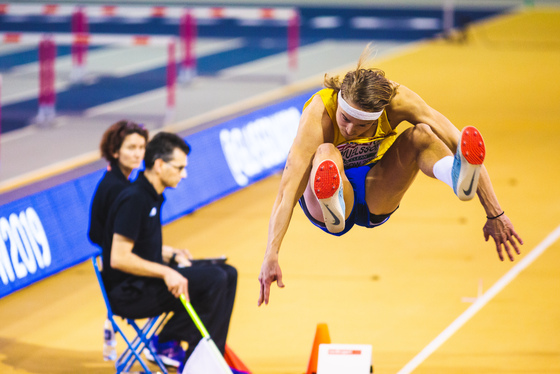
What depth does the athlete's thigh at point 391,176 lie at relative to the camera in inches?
202

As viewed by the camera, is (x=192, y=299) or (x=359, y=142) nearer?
(x=359, y=142)

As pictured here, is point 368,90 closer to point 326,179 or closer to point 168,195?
point 326,179

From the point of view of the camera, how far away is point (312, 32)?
25.1 m

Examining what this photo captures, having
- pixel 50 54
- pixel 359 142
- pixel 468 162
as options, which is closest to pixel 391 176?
pixel 359 142

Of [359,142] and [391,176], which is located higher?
[359,142]

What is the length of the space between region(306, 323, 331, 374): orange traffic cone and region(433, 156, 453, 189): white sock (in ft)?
4.39

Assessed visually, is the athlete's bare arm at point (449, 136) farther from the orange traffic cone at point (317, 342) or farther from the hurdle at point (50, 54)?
the hurdle at point (50, 54)

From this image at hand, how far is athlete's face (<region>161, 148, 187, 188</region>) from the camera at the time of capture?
5.56m

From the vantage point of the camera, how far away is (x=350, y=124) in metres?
4.62

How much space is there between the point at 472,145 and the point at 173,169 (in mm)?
2098

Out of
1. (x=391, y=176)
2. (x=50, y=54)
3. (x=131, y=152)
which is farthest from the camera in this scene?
(x=50, y=54)

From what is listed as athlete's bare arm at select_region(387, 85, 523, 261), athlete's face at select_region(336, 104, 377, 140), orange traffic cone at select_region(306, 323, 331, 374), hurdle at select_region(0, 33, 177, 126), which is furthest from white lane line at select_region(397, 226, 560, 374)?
hurdle at select_region(0, 33, 177, 126)

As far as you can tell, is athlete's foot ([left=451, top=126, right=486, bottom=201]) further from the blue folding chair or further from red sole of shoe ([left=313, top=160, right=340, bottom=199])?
the blue folding chair

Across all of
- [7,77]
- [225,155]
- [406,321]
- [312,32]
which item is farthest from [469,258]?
[312,32]
